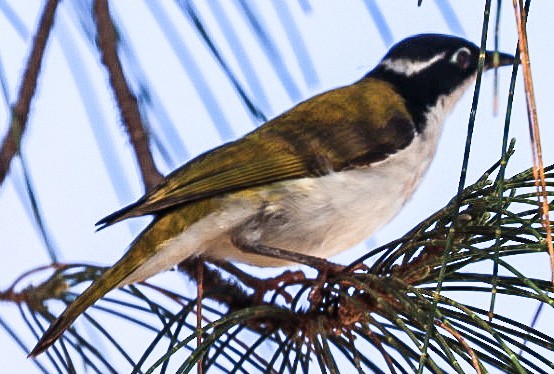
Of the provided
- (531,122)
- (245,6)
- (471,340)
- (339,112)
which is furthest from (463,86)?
(531,122)

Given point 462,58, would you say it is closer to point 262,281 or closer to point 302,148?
point 302,148

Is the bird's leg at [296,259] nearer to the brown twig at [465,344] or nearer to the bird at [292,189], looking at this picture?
the bird at [292,189]

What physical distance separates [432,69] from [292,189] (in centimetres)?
118

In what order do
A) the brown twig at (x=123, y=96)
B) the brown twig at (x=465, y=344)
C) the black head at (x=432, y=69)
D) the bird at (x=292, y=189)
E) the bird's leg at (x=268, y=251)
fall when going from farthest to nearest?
the black head at (x=432, y=69) → the bird at (x=292, y=189) → the bird's leg at (x=268, y=251) → the brown twig at (x=123, y=96) → the brown twig at (x=465, y=344)

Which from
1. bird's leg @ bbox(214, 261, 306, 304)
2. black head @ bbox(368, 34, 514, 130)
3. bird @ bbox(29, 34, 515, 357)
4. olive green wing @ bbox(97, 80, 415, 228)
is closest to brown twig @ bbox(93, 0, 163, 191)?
bird @ bbox(29, 34, 515, 357)

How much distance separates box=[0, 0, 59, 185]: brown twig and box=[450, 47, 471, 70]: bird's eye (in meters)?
2.21

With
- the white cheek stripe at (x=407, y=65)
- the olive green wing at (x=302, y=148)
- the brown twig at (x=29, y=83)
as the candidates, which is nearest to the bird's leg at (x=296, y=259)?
the olive green wing at (x=302, y=148)

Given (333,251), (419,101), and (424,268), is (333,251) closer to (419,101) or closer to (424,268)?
(419,101)

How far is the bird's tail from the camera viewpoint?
2.38 metres

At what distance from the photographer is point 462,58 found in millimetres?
4305

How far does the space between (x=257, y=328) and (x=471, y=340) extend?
2.07 ft

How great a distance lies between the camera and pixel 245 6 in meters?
2.30

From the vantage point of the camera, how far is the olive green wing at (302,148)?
344 centimetres

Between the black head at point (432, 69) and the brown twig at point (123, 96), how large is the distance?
4.85ft
